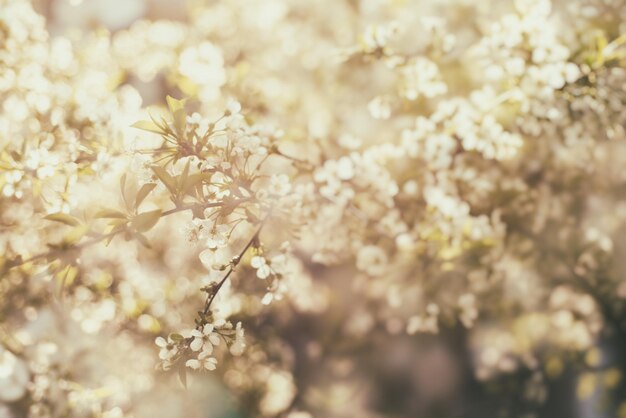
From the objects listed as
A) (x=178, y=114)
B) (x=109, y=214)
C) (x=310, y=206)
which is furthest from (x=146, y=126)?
(x=310, y=206)

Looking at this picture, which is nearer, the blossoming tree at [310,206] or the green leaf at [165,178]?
the green leaf at [165,178]

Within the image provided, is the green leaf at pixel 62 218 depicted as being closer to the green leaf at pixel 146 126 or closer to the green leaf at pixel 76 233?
the green leaf at pixel 76 233

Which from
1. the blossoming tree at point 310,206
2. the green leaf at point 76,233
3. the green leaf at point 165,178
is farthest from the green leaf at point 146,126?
the green leaf at point 76,233

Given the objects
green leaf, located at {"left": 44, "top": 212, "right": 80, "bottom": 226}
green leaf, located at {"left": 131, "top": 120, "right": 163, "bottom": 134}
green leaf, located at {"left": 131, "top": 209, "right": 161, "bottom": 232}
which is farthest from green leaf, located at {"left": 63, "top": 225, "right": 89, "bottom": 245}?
green leaf, located at {"left": 131, "top": 120, "right": 163, "bottom": 134}

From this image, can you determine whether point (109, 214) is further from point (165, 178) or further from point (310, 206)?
point (310, 206)

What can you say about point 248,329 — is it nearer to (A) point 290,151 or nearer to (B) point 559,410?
(A) point 290,151

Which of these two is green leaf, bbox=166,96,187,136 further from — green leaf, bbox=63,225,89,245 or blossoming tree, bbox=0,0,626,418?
green leaf, bbox=63,225,89,245

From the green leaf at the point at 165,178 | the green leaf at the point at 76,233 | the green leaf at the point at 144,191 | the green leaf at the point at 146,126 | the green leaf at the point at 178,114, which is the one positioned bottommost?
the green leaf at the point at 76,233

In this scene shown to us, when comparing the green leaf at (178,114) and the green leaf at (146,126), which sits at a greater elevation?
the green leaf at (178,114)

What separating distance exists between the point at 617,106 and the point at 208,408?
2222 millimetres

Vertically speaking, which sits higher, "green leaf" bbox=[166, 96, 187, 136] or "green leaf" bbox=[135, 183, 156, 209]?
"green leaf" bbox=[166, 96, 187, 136]

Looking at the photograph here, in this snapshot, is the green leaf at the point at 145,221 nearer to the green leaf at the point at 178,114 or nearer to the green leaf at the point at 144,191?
the green leaf at the point at 144,191

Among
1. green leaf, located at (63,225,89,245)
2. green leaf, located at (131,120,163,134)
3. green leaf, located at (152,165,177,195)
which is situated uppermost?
green leaf, located at (131,120,163,134)

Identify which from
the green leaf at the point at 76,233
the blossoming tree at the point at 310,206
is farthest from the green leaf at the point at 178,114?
the green leaf at the point at 76,233
